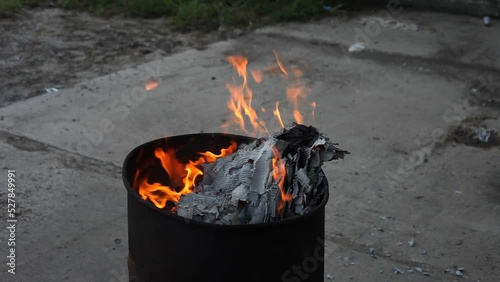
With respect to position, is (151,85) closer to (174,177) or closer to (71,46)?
(71,46)

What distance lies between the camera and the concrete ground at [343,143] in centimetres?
408

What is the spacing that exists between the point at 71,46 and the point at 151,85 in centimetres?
153

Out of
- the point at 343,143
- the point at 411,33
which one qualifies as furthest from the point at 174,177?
the point at 411,33

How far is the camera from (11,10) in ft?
28.2

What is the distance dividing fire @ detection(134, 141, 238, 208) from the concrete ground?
3.16 feet

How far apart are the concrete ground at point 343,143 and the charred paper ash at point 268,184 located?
1230 mm

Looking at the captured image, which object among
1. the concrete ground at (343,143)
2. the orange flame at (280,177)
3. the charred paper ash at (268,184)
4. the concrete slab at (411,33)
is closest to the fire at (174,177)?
the charred paper ash at (268,184)

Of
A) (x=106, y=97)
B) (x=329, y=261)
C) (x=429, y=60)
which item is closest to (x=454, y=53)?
(x=429, y=60)

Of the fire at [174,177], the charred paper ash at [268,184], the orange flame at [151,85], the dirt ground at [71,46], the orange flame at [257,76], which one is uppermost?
the charred paper ash at [268,184]

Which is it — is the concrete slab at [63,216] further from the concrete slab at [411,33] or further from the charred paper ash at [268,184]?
the concrete slab at [411,33]

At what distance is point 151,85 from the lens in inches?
256

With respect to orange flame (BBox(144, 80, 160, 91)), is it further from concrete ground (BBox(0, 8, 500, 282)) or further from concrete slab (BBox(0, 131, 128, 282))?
concrete slab (BBox(0, 131, 128, 282))

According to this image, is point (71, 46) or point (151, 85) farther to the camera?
point (71, 46)

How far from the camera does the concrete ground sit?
408 centimetres
